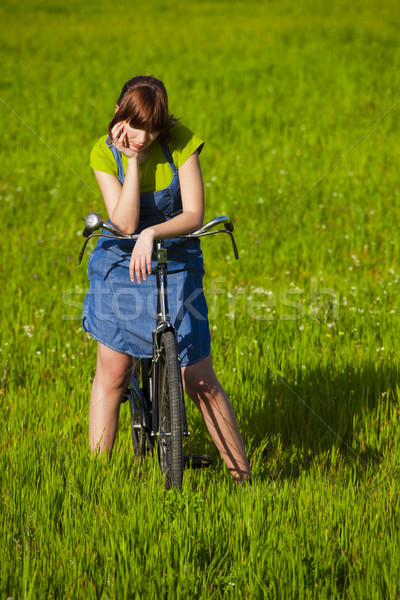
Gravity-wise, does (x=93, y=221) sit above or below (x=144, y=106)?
below

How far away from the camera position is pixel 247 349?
5.02 m

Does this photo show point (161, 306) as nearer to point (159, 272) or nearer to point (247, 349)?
point (159, 272)

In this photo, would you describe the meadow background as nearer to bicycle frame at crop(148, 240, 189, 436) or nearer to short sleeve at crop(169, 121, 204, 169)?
bicycle frame at crop(148, 240, 189, 436)

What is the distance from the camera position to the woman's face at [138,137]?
301 centimetres

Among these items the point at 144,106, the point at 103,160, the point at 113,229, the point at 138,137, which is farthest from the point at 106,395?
the point at 144,106

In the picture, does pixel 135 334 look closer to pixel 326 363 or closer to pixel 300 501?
pixel 300 501

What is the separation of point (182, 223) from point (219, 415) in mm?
973

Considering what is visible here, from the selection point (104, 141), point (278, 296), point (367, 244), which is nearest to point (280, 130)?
point (367, 244)

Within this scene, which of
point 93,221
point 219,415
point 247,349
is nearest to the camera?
point 93,221

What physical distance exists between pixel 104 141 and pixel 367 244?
4.78 m

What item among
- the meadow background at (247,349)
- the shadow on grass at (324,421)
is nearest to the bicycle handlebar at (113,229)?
the meadow background at (247,349)

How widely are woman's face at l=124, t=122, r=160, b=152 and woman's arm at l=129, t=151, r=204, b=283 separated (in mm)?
235

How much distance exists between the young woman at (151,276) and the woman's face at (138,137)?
0.01 m

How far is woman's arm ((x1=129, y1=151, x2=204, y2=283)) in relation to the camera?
293 cm
